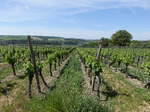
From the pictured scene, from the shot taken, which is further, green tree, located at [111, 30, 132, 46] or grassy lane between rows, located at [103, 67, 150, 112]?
green tree, located at [111, 30, 132, 46]

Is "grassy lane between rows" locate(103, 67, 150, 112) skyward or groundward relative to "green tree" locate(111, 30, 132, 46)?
groundward

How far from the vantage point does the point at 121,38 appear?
289ft

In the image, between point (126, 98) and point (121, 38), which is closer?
point (126, 98)

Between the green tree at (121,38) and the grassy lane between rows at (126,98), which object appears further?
the green tree at (121,38)

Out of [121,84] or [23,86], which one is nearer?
[23,86]

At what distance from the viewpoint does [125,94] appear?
11.7 m

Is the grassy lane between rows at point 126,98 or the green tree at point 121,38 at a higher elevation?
the green tree at point 121,38

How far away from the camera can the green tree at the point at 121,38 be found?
289 ft

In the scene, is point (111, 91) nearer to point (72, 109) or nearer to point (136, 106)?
point (136, 106)

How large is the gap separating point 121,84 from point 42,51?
65.9 ft

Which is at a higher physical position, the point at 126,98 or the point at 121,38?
the point at 121,38

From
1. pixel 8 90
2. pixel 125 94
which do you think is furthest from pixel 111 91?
pixel 8 90

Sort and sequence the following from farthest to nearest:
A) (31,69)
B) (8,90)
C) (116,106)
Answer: (8,90) → (31,69) → (116,106)

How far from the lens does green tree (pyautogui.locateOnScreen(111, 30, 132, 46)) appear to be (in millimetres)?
88000
